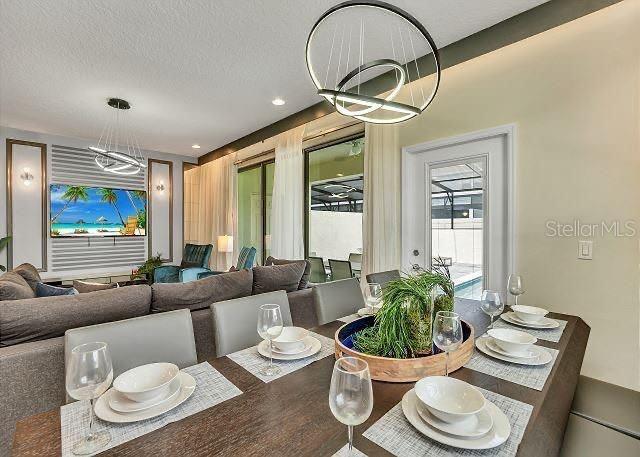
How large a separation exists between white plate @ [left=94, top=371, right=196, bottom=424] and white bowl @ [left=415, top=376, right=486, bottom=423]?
2.15ft

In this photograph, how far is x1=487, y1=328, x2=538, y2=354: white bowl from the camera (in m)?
1.19

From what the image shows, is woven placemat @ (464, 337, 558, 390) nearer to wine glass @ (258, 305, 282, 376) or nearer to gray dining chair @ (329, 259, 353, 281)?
wine glass @ (258, 305, 282, 376)

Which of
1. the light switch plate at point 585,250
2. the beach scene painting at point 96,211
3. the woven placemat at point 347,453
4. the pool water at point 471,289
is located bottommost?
the pool water at point 471,289

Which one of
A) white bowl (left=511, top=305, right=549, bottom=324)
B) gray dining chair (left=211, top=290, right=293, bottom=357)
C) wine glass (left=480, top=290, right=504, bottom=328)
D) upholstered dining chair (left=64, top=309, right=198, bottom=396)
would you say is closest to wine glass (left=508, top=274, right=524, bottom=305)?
white bowl (left=511, top=305, right=549, bottom=324)

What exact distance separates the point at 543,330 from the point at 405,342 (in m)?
0.91

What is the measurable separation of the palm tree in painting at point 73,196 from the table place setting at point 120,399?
5331mm

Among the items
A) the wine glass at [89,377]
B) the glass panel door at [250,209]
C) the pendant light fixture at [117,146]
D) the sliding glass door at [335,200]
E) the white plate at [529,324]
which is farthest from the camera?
the glass panel door at [250,209]

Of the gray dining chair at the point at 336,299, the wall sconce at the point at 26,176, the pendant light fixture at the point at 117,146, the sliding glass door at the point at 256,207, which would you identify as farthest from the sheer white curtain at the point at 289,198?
the wall sconce at the point at 26,176

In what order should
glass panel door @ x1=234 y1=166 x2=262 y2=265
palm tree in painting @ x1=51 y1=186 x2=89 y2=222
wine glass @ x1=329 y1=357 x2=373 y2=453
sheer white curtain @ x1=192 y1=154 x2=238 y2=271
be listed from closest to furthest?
wine glass @ x1=329 y1=357 x2=373 y2=453 < palm tree in painting @ x1=51 y1=186 x2=89 y2=222 < glass panel door @ x1=234 y1=166 x2=262 y2=265 < sheer white curtain @ x1=192 y1=154 x2=238 y2=271

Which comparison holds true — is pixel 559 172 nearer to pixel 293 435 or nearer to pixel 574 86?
pixel 574 86

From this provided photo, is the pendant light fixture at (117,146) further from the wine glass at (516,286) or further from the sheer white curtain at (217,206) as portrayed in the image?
the wine glass at (516,286)

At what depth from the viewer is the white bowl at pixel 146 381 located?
85 centimetres

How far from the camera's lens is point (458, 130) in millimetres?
2729

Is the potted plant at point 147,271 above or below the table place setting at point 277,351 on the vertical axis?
below
